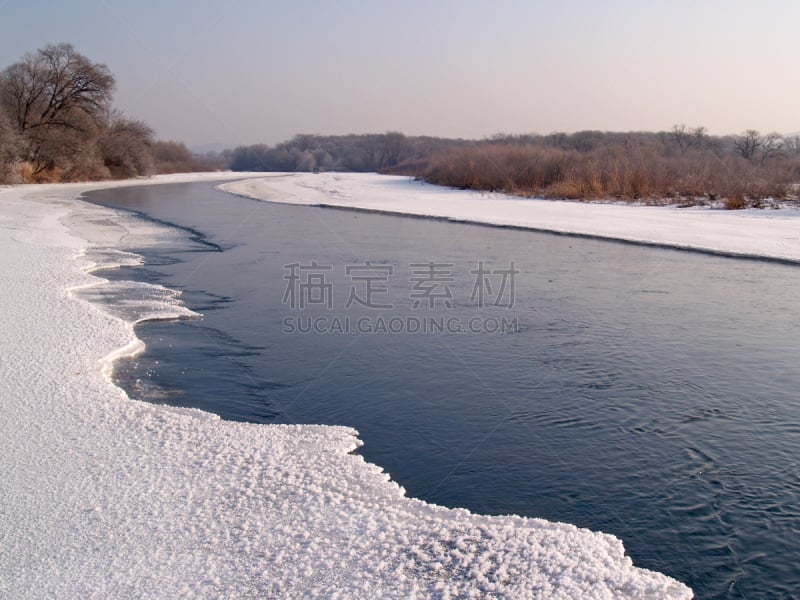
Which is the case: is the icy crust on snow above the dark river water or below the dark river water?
above

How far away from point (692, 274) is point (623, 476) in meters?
6.78

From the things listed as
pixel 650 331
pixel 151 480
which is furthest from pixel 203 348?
pixel 650 331

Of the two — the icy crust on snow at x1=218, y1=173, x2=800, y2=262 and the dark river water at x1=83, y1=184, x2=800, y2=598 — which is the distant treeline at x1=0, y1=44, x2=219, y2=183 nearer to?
the icy crust on snow at x1=218, y1=173, x2=800, y2=262

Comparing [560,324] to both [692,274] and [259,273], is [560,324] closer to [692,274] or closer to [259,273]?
[692,274]

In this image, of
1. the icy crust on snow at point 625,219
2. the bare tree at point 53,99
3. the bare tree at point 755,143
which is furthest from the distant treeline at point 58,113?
the bare tree at point 755,143

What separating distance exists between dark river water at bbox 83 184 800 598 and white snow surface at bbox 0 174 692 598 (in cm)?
29

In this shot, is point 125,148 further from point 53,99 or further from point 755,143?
point 755,143

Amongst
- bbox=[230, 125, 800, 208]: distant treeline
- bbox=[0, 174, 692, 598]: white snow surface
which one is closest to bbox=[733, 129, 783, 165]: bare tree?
bbox=[230, 125, 800, 208]: distant treeline

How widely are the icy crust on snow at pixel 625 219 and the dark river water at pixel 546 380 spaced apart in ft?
6.45

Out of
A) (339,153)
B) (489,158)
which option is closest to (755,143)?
(489,158)

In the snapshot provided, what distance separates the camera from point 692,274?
9672mm

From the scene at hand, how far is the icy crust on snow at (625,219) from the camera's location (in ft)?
40.4

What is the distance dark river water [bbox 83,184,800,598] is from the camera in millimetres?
3346

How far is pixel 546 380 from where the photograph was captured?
17.1 feet
